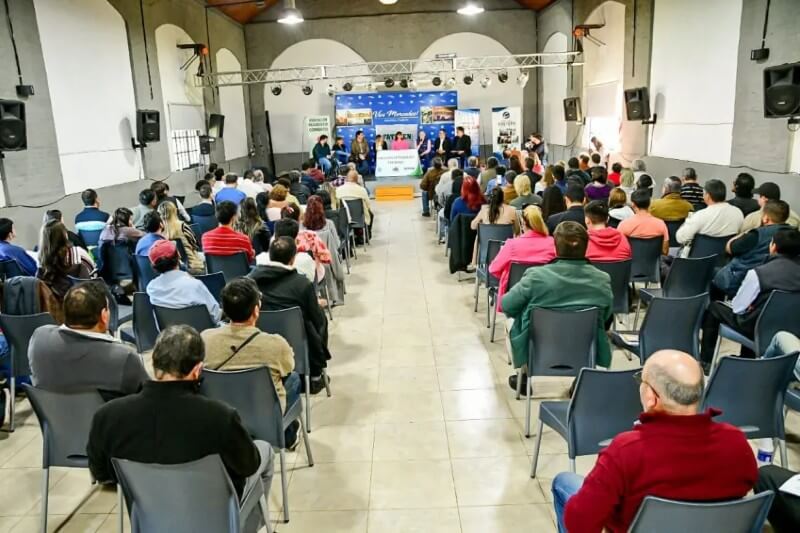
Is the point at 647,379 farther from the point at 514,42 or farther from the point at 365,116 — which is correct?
the point at 514,42

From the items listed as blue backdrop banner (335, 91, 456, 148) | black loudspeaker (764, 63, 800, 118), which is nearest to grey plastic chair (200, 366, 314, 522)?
black loudspeaker (764, 63, 800, 118)

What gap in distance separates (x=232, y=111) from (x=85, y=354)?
1341 cm

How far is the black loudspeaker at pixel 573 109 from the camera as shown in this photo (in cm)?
1300

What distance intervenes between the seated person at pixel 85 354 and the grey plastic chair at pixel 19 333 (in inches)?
41.2

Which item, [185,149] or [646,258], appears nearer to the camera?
[646,258]

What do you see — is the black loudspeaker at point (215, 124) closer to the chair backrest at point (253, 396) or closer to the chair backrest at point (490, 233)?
the chair backrest at point (490, 233)

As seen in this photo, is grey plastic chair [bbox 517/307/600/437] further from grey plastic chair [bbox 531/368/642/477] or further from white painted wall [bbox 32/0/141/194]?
white painted wall [bbox 32/0/141/194]

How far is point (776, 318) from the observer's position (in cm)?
338

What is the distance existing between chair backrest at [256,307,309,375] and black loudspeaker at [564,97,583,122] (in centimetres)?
1104

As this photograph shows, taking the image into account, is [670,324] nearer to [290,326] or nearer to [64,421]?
[290,326]

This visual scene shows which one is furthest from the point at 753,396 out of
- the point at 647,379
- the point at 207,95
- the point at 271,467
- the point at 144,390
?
the point at 207,95

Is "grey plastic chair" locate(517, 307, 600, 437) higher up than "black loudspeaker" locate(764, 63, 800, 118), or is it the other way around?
"black loudspeaker" locate(764, 63, 800, 118)

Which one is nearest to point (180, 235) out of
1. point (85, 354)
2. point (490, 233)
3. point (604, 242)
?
point (490, 233)

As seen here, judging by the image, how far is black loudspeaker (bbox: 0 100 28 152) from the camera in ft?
20.8
